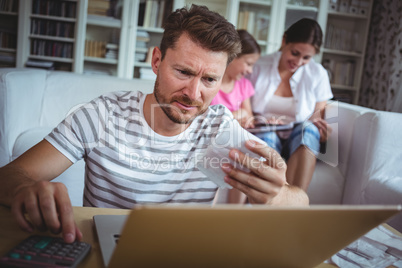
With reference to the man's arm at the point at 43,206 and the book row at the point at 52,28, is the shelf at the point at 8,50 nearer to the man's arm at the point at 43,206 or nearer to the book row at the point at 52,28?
the book row at the point at 52,28

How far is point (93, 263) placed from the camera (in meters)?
0.50

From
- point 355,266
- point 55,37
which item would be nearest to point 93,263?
point 355,266

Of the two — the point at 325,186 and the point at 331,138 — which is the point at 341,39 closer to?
the point at 331,138

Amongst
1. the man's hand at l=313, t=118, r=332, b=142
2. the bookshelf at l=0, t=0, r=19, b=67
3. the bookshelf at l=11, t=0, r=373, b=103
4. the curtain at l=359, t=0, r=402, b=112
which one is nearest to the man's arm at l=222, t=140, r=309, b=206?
the man's hand at l=313, t=118, r=332, b=142

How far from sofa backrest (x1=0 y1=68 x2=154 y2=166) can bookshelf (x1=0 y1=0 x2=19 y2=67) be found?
1642mm

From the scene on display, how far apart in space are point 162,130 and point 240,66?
3.98 ft

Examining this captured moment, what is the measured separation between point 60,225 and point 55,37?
3.27 metres

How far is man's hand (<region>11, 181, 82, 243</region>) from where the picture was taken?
21.1 inches

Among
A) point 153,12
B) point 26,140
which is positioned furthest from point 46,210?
point 153,12

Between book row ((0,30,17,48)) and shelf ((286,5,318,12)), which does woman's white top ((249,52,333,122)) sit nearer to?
shelf ((286,5,318,12))

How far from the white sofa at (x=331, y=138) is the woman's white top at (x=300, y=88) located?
5.3 inches

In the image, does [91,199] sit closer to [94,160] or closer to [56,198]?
[94,160]

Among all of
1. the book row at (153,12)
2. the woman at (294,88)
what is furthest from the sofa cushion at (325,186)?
the book row at (153,12)

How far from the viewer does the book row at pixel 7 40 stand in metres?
3.39
